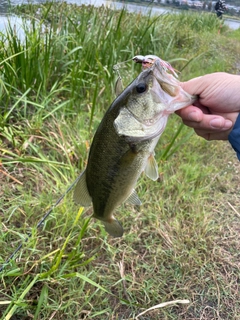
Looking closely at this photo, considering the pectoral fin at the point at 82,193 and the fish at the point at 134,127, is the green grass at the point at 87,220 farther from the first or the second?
the fish at the point at 134,127

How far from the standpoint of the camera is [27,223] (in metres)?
2.10

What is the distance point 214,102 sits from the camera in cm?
166

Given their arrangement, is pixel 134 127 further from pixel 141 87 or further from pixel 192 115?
pixel 192 115

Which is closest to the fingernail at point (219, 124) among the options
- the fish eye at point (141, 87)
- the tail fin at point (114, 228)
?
the fish eye at point (141, 87)

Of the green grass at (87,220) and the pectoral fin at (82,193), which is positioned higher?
the pectoral fin at (82,193)

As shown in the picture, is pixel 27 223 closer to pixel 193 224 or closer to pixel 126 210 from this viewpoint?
pixel 126 210

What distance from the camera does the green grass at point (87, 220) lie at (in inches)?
72.1

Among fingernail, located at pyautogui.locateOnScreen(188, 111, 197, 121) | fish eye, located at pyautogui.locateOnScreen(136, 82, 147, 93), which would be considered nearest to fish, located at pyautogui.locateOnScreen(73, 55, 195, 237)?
fish eye, located at pyautogui.locateOnScreen(136, 82, 147, 93)

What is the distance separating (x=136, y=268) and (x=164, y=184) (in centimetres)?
78

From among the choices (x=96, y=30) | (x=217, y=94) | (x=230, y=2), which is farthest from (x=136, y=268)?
(x=230, y=2)

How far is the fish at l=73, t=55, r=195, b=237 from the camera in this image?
1201mm

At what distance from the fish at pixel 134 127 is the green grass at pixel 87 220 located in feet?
1.72

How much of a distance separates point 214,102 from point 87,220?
2.88 feet

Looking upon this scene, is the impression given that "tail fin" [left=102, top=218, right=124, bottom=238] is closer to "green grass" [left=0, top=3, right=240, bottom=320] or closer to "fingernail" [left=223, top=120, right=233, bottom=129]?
"green grass" [left=0, top=3, right=240, bottom=320]
